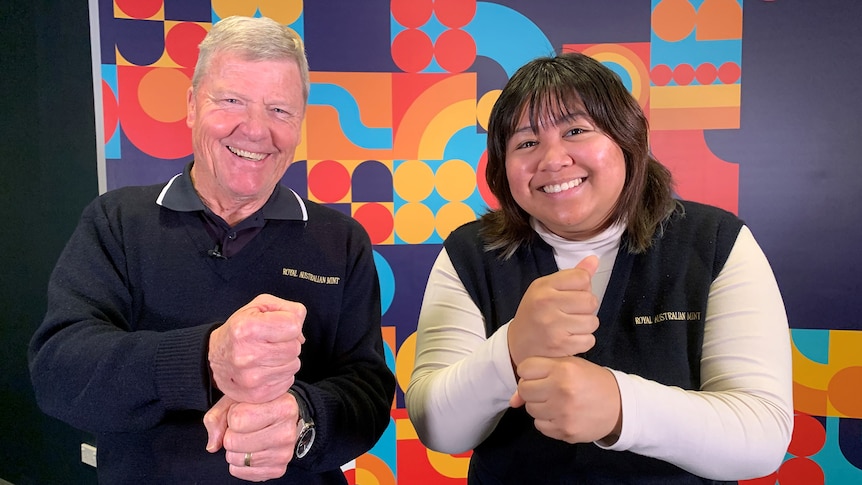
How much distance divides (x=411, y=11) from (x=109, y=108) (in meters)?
1.19

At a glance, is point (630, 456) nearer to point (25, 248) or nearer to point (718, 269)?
point (718, 269)

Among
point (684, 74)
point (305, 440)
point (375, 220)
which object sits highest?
point (684, 74)

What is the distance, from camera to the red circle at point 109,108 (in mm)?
2133

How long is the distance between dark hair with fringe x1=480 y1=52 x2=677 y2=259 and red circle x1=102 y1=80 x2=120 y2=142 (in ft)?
5.42

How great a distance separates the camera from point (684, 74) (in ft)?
6.57

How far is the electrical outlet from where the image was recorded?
2.49 metres

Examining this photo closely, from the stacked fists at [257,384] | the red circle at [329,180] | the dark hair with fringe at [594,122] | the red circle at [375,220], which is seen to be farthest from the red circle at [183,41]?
the stacked fists at [257,384]

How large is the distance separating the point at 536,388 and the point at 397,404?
1.48 m

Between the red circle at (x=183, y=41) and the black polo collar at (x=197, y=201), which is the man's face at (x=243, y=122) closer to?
the black polo collar at (x=197, y=201)

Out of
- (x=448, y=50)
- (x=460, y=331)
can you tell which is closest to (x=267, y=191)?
(x=460, y=331)

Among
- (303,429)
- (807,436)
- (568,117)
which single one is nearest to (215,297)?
(303,429)

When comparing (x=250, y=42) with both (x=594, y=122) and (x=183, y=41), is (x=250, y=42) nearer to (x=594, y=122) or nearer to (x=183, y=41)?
(x=594, y=122)

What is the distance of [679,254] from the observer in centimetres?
105

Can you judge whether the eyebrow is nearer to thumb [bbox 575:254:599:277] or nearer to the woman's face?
the woman's face
